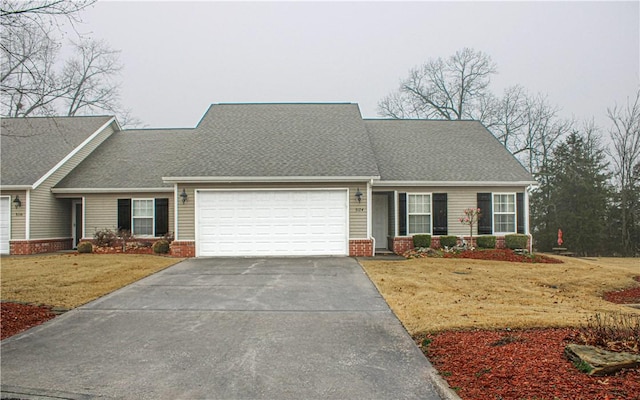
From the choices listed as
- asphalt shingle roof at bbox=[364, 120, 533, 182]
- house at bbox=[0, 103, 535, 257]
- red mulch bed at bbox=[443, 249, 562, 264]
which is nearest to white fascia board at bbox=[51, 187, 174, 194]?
house at bbox=[0, 103, 535, 257]

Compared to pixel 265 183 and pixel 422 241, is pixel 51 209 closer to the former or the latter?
pixel 265 183

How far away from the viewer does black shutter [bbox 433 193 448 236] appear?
16500mm

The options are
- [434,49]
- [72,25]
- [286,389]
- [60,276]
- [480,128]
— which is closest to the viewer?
[286,389]

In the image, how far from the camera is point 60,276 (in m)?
10.7

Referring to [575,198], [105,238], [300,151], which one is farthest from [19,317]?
[575,198]

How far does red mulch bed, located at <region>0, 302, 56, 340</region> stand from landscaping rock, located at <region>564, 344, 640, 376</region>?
7.53 metres

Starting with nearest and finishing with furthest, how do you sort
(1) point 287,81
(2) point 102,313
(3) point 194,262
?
(2) point 102,313 → (3) point 194,262 → (1) point 287,81

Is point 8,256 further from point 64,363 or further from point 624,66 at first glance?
point 624,66

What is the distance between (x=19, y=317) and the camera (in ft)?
23.1

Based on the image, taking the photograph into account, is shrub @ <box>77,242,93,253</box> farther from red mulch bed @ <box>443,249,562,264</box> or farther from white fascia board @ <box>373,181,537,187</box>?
red mulch bed @ <box>443,249,562,264</box>

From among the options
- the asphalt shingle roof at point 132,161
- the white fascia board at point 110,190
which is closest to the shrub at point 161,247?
the white fascia board at point 110,190

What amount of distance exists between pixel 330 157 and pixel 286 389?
11.5 m

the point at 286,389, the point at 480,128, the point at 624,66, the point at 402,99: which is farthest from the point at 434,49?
the point at 286,389

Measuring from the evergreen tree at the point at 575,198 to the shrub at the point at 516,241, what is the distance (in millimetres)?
11434
